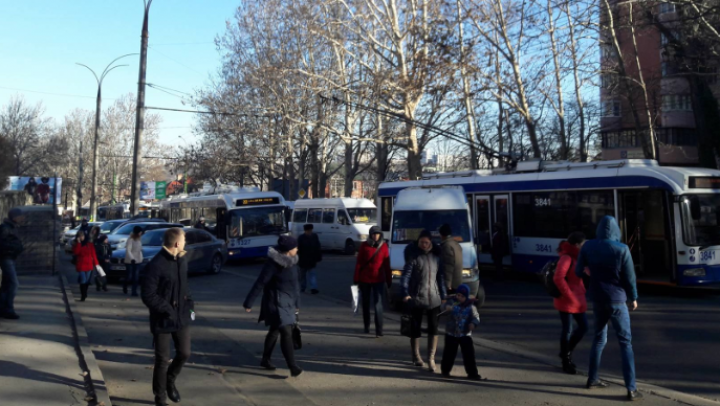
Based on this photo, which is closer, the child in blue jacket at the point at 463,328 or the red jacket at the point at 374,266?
the child in blue jacket at the point at 463,328

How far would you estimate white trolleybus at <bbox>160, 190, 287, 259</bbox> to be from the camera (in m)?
24.0

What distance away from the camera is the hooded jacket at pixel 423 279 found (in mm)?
7673

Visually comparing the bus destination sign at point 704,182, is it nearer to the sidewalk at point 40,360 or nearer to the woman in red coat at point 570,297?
the woman in red coat at point 570,297

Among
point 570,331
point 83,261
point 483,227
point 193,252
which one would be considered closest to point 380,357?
point 570,331

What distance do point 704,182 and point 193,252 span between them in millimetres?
13695

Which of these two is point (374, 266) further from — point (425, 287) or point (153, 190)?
point (153, 190)

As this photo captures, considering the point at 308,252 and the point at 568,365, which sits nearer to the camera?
the point at 568,365

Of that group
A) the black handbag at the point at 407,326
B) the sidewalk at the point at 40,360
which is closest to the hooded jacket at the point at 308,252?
the sidewalk at the point at 40,360

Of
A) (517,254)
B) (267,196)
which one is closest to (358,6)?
(267,196)

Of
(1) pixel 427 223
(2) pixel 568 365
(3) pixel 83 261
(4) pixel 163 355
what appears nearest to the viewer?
(4) pixel 163 355

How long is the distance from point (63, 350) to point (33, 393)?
2195 millimetres

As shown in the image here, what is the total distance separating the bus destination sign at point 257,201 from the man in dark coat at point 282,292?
695 inches

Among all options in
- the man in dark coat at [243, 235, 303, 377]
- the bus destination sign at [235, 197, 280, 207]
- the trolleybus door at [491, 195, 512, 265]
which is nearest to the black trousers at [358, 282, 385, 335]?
the man in dark coat at [243, 235, 303, 377]

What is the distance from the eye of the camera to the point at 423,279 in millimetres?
7695
